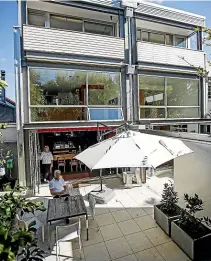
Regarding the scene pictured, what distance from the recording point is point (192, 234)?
5.32 meters

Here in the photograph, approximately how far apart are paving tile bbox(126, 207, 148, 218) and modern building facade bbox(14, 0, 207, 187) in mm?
5219

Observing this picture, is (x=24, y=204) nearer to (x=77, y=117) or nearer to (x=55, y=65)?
(x=77, y=117)

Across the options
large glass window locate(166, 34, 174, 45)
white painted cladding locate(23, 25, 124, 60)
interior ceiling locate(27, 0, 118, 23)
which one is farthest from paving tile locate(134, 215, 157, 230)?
large glass window locate(166, 34, 174, 45)

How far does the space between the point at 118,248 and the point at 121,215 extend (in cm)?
197

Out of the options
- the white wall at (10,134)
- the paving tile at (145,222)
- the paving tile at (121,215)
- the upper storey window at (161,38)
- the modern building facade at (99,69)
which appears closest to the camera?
the paving tile at (145,222)

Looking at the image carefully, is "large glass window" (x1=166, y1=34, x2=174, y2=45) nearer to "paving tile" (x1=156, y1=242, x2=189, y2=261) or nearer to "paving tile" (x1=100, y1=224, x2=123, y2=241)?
"paving tile" (x1=100, y1=224, x2=123, y2=241)

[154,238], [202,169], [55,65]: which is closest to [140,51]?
[55,65]

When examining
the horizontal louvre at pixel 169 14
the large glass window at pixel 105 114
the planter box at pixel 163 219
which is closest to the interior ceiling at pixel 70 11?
the horizontal louvre at pixel 169 14

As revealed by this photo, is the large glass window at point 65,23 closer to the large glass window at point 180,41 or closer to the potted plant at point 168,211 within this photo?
the large glass window at point 180,41

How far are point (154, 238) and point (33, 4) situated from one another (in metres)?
12.7

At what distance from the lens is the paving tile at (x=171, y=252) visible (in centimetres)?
525

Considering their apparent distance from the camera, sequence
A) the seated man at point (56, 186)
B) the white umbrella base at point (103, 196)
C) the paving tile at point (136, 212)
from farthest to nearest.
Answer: the white umbrella base at point (103, 196) → the seated man at point (56, 186) → the paving tile at point (136, 212)

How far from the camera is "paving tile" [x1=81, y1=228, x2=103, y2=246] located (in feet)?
20.0

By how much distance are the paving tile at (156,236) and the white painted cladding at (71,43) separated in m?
9.48
